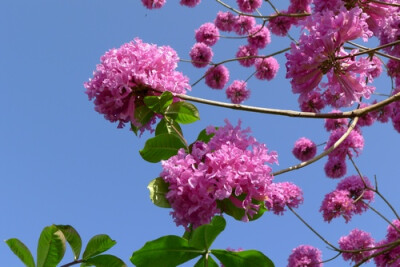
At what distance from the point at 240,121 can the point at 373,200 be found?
4927mm

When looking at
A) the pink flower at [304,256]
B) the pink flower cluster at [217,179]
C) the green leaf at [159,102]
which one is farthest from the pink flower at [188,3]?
the pink flower cluster at [217,179]

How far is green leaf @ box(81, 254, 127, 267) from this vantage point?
1.54 m

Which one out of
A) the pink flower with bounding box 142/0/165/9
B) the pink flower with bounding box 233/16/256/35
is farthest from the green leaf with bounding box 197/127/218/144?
the pink flower with bounding box 233/16/256/35

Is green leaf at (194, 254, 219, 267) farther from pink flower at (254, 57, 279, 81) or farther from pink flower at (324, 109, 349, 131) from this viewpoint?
pink flower at (254, 57, 279, 81)

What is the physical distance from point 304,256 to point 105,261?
5037mm

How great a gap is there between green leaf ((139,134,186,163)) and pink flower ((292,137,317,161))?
221 inches

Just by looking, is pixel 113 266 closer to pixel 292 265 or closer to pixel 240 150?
pixel 240 150

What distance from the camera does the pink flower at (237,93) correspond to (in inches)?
355

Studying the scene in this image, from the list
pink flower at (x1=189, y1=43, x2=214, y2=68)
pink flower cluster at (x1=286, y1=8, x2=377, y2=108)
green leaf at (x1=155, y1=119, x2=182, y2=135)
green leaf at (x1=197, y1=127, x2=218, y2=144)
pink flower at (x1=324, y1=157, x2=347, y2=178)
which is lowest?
green leaf at (x1=197, y1=127, x2=218, y2=144)

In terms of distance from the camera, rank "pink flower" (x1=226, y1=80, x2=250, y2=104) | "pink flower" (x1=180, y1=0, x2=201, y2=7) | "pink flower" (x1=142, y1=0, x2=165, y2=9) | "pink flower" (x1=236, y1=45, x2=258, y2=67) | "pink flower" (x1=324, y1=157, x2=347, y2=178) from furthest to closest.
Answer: "pink flower" (x1=226, y1=80, x2=250, y2=104), "pink flower" (x1=236, y1=45, x2=258, y2=67), "pink flower" (x1=180, y1=0, x2=201, y2=7), "pink flower" (x1=142, y1=0, x2=165, y2=9), "pink flower" (x1=324, y1=157, x2=347, y2=178)

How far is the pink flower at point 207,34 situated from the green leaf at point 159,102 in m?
6.94

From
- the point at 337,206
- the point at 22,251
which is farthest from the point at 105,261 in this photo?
the point at 337,206

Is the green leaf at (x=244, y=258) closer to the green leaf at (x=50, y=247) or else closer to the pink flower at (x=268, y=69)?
the green leaf at (x=50, y=247)

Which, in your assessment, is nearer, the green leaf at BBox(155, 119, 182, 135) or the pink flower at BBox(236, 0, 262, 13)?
the green leaf at BBox(155, 119, 182, 135)
